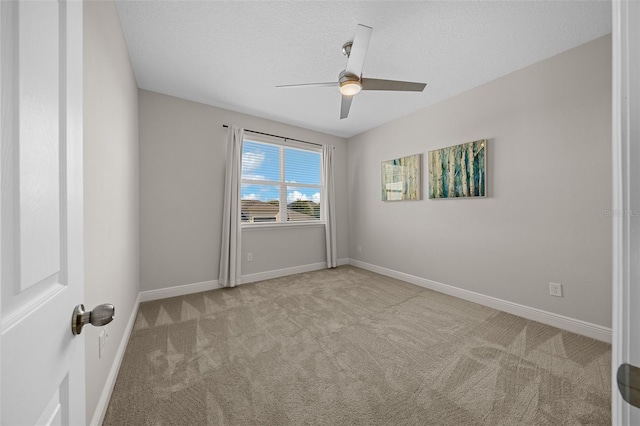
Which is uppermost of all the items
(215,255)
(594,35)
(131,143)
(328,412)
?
(594,35)

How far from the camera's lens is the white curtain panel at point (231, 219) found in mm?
3285

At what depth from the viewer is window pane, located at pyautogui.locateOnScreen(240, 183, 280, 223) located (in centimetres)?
364

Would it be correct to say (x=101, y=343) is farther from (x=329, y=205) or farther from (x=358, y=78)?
(x=329, y=205)

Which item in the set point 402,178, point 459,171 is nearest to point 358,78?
point 459,171

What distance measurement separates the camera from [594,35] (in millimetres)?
1955

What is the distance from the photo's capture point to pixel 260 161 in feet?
12.3

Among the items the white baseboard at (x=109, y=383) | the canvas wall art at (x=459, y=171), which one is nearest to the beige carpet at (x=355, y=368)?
the white baseboard at (x=109, y=383)

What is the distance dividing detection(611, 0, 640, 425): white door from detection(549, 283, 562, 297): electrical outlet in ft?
8.19

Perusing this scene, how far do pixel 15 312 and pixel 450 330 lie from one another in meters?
2.59

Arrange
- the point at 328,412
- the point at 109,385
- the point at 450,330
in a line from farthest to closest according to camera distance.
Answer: the point at 450,330, the point at 109,385, the point at 328,412

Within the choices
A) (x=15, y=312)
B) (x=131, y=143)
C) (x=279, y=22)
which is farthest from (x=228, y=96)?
(x=15, y=312)

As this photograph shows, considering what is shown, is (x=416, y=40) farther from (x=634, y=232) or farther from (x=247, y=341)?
(x=247, y=341)

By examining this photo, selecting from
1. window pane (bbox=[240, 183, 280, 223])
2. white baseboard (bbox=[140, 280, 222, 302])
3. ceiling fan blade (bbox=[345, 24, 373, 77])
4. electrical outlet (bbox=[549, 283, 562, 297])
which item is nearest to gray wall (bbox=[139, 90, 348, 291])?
white baseboard (bbox=[140, 280, 222, 302])

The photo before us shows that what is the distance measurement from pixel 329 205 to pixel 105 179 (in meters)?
3.25
